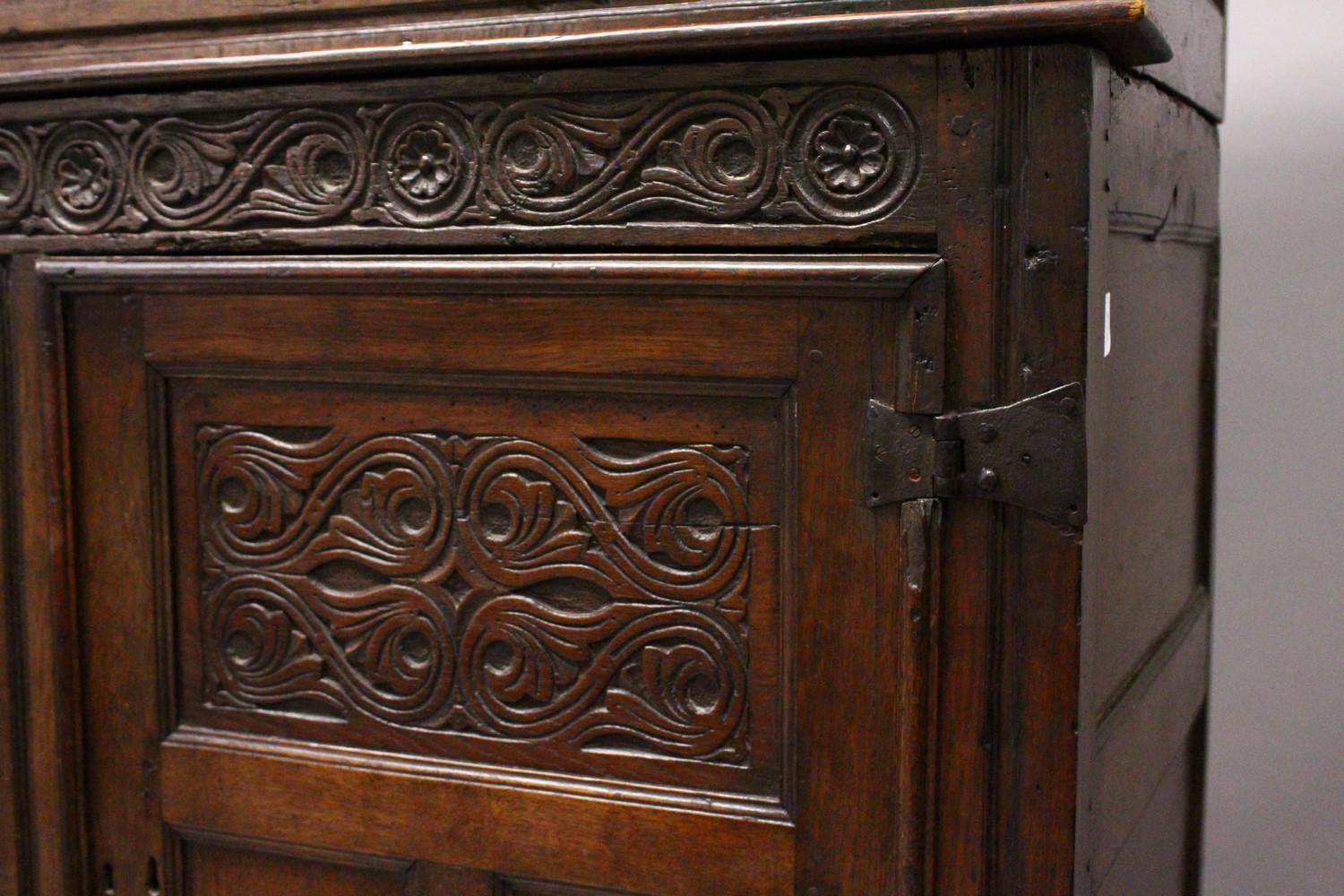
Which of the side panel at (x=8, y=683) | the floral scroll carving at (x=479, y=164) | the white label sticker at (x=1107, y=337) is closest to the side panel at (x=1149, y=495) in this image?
the white label sticker at (x=1107, y=337)

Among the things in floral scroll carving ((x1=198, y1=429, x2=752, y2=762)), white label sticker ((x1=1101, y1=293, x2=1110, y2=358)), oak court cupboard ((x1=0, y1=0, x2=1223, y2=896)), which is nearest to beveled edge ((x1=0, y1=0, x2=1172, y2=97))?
oak court cupboard ((x1=0, y1=0, x2=1223, y2=896))

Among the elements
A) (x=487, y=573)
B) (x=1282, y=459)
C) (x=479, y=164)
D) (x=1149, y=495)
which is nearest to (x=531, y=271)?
(x=479, y=164)

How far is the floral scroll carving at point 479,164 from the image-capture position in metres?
1.22

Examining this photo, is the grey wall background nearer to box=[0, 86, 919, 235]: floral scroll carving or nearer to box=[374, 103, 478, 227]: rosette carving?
box=[0, 86, 919, 235]: floral scroll carving

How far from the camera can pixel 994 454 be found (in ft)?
3.89

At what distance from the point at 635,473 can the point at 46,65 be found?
783 millimetres

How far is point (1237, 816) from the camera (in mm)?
2072

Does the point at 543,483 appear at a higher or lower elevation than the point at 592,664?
higher

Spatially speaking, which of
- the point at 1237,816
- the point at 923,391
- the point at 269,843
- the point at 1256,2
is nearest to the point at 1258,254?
the point at 1256,2

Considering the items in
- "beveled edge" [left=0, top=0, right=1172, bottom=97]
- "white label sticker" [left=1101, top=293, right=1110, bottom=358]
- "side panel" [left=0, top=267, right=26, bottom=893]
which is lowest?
"side panel" [left=0, top=267, right=26, bottom=893]

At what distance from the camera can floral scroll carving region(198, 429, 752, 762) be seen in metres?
1.32

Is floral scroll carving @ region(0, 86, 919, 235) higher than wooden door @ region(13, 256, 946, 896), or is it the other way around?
floral scroll carving @ region(0, 86, 919, 235)

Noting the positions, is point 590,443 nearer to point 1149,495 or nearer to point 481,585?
point 481,585

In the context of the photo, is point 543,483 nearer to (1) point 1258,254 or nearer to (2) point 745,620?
(2) point 745,620
